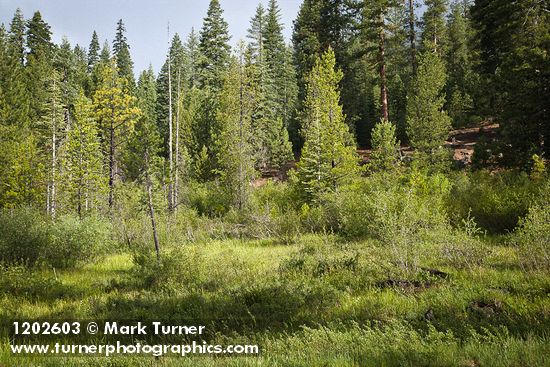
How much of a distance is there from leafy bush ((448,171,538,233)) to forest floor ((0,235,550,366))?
232 cm

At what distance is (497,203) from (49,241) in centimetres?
1590

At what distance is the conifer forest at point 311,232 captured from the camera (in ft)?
16.3

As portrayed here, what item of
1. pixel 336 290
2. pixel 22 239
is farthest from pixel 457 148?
pixel 22 239

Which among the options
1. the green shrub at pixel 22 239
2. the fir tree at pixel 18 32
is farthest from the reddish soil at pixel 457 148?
the fir tree at pixel 18 32

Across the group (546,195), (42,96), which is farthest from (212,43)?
(546,195)

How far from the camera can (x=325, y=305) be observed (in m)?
6.65

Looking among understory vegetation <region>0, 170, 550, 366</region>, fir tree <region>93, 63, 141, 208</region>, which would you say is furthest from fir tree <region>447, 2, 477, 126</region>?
fir tree <region>93, 63, 141, 208</region>

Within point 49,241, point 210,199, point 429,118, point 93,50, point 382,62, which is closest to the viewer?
point 49,241

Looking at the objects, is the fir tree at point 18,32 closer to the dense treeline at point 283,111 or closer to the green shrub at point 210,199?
the dense treeline at point 283,111

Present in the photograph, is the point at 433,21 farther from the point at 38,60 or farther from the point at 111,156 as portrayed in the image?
the point at 38,60

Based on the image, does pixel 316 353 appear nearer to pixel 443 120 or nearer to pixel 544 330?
pixel 544 330

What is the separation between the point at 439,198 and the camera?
13.0m

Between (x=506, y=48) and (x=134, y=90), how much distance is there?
4736 centimetres

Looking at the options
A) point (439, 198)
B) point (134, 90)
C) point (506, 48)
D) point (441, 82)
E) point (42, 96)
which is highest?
point (134, 90)
